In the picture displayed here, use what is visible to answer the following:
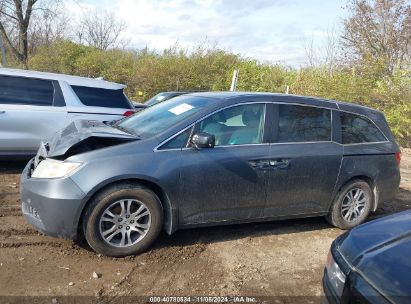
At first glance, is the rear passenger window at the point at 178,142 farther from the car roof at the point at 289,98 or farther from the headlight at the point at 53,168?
the headlight at the point at 53,168

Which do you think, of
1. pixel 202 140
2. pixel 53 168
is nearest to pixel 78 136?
pixel 53 168

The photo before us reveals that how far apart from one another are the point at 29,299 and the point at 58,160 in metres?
1.33

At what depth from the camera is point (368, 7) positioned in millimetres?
19938

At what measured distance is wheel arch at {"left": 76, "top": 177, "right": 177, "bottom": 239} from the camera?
3.97 meters

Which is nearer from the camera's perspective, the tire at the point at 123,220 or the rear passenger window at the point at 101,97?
the tire at the point at 123,220

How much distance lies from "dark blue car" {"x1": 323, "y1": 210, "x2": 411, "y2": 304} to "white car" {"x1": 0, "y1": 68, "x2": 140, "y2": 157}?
17.2 feet

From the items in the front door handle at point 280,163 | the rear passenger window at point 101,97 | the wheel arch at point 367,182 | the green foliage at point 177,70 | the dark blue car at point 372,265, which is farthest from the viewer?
the green foliage at point 177,70

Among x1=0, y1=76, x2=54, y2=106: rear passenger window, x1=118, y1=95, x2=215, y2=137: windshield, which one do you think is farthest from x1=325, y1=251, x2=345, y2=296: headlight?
x1=0, y1=76, x2=54, y2=106: rear passenger window

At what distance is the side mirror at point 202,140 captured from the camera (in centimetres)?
425

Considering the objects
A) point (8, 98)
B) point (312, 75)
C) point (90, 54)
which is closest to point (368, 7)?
point (312, 75)

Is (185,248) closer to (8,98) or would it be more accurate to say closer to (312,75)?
(8,98)

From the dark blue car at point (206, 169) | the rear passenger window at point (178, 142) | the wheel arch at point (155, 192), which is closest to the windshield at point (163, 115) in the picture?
the dark blue car at point (206, 169)

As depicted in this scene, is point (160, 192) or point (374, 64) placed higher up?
point (374, 64)

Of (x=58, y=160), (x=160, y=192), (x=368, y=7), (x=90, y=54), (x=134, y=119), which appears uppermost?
(x=368, y=7)
